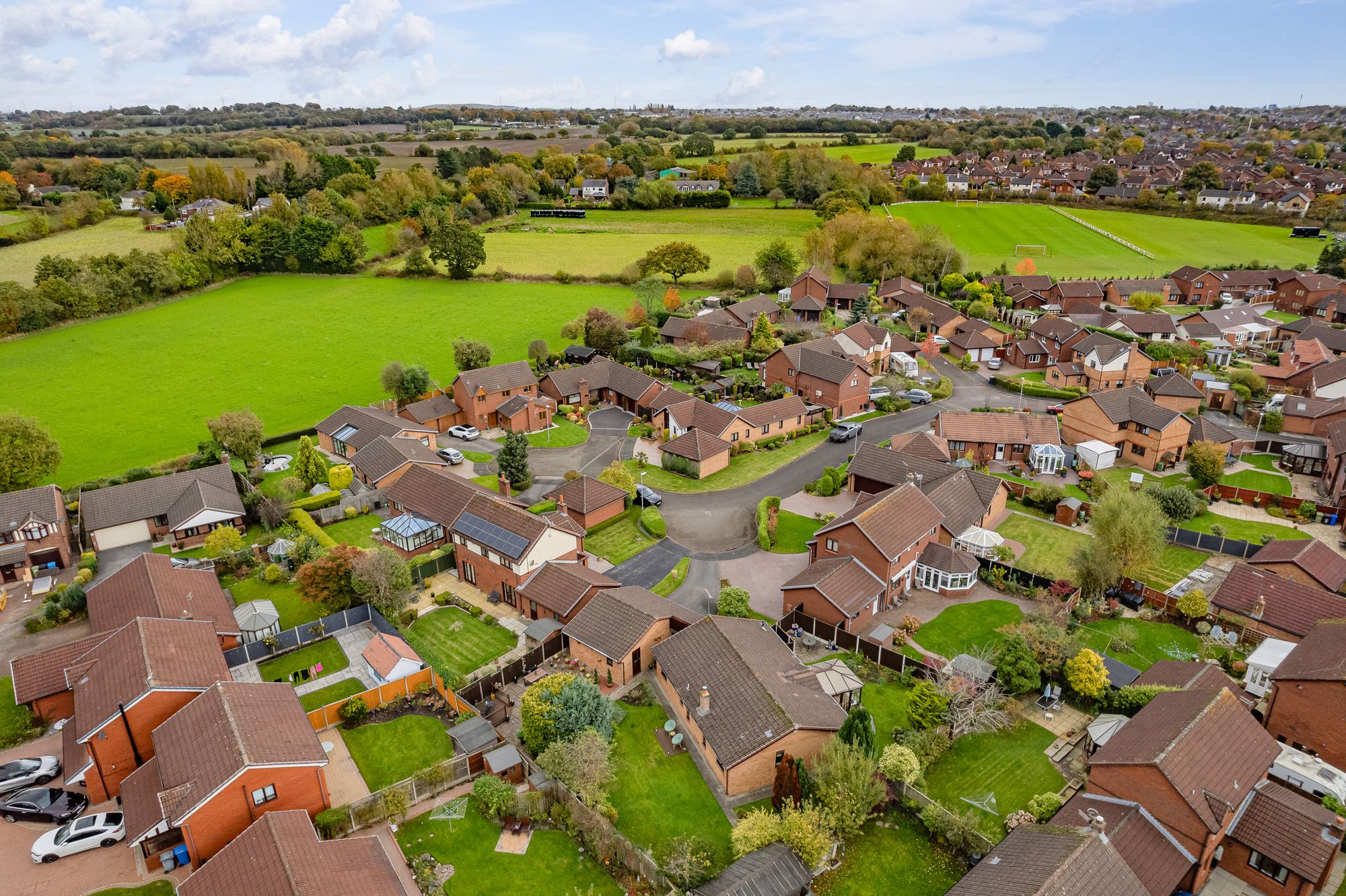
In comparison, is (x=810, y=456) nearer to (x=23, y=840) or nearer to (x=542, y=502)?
(x=542, y=502)

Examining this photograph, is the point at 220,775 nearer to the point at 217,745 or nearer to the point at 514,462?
the point at 217,745

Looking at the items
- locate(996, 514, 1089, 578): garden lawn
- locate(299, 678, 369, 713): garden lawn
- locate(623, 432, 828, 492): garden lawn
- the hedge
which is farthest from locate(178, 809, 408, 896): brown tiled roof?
locate(996, 514, 1089, 578): garden lawn

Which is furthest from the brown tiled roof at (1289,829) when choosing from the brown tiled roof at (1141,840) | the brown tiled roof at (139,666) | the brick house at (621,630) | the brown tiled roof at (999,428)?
the brown tiled roof at (139,666)

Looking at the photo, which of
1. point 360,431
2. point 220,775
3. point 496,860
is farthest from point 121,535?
point 496,860

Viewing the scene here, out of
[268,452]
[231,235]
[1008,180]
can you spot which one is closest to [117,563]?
[268,452]

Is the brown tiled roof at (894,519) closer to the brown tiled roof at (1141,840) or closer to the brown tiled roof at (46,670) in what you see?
the brown tiled roof at (1141,840)

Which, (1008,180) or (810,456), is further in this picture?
(1008,180)
